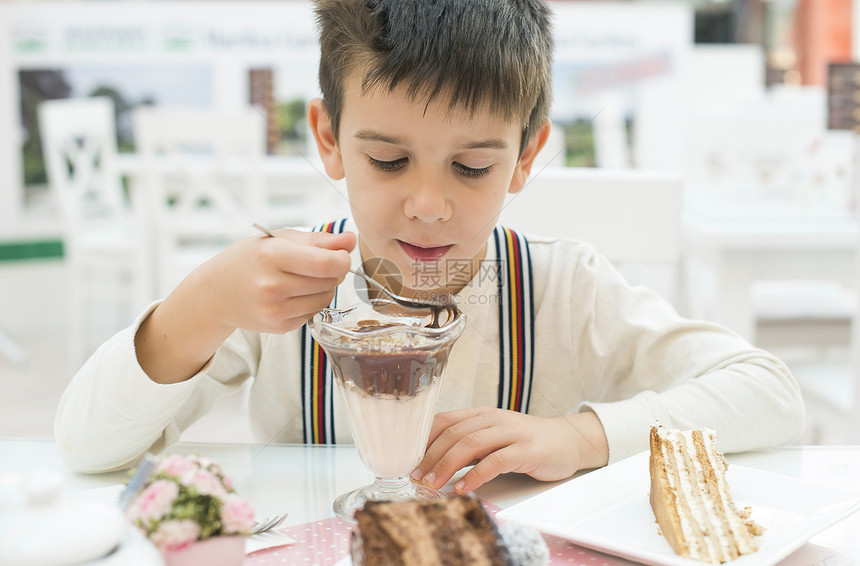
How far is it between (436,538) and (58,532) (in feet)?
0.73

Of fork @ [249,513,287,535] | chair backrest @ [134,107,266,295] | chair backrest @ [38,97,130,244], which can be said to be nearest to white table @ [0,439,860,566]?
fork @ [249,513,287,535]

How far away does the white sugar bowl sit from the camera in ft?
1.53

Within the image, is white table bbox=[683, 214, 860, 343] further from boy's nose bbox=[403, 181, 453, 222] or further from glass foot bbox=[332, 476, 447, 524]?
glass foot bbox=[332, 476, 447, 524]

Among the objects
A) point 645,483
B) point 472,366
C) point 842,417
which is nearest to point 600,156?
point 842,417

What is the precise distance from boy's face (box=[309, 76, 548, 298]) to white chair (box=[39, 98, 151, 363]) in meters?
2.50

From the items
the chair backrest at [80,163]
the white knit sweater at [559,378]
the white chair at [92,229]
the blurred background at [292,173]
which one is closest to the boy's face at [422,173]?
the white knit sweater at [559,378]

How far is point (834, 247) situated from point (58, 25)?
3698 millimetres

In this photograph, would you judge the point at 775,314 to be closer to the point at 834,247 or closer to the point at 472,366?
the point at 834,247

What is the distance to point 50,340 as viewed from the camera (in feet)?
13.5

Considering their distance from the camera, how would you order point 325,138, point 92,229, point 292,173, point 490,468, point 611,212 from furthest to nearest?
1. point 92,229
2. point 292,173
3. point 611,212
4. point 325,138
5. point 490,468

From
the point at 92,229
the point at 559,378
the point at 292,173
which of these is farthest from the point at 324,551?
the point at 92,229

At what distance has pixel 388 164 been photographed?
34.5 inches

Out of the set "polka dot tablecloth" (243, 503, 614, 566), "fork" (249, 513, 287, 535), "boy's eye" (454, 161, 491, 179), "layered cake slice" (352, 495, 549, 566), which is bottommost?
"polka dot tablecloth" (243, 503, 614, 566)

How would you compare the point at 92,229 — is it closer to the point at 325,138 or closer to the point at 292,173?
the point at 292,173
